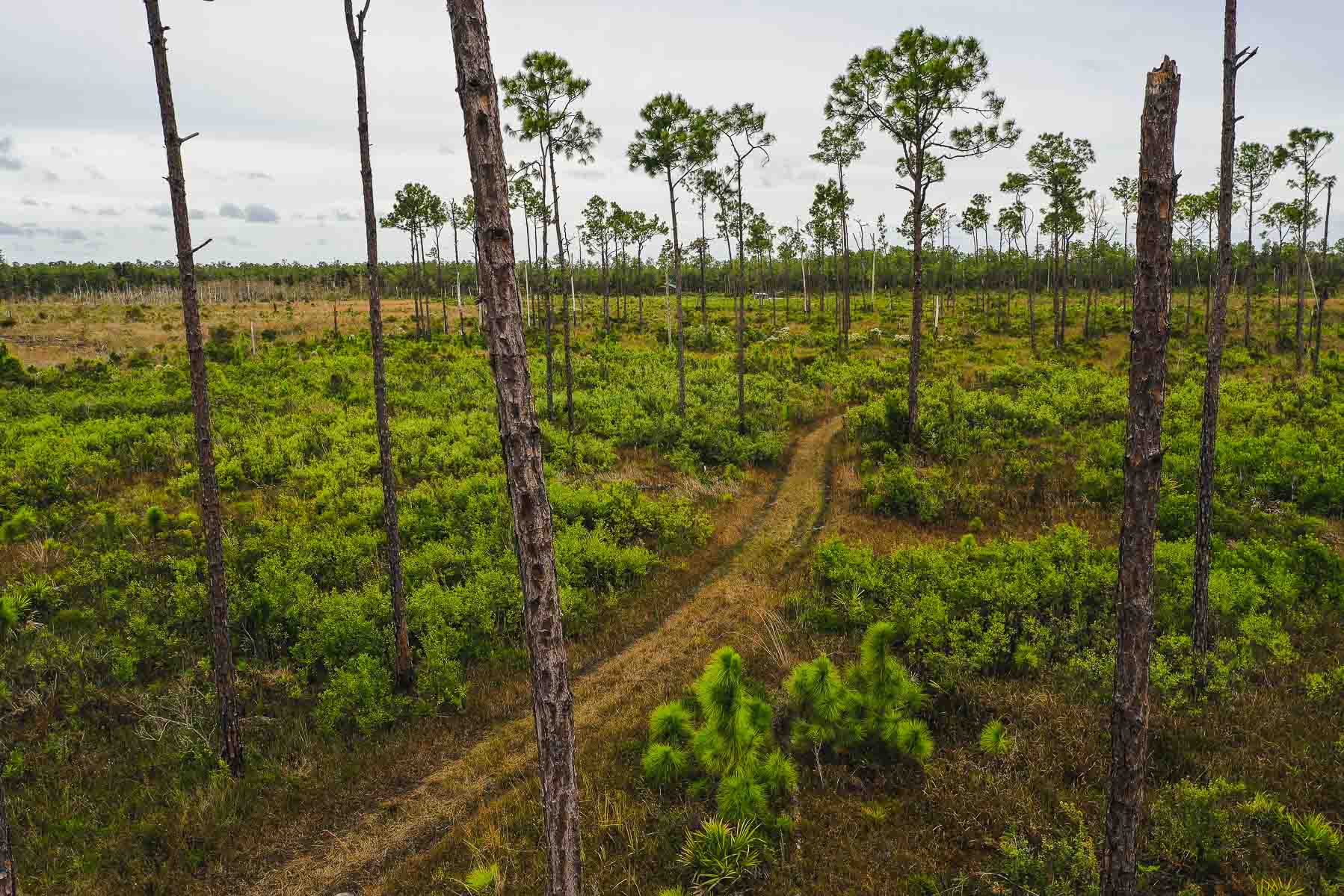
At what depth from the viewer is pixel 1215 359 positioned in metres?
8.56

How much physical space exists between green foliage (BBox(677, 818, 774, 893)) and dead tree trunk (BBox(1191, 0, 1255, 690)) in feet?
20.4

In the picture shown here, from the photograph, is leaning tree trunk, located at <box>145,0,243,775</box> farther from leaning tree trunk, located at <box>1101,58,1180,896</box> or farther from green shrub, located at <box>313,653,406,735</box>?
leaning tree trunk, located at <box>1101,58,1180,896</box>

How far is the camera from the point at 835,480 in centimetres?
1975

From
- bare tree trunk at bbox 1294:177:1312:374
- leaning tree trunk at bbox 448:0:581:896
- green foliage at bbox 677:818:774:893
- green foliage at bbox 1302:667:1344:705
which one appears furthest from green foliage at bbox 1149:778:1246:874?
bare tree trunk at bbox 1294:177:1312:374

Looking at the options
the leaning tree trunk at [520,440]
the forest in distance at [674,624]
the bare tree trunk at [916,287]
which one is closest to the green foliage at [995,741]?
the forest in distance at [674,624]

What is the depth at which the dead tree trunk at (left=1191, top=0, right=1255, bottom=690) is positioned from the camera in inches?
312

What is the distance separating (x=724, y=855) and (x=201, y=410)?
7888mm

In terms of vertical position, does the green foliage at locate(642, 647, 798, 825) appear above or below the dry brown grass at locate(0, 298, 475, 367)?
below

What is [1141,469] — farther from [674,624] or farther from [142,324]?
[142,324]

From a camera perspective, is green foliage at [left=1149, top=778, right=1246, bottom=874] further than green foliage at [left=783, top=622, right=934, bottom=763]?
No

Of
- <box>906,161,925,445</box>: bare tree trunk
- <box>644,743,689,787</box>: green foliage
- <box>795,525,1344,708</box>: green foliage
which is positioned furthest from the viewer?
<box>906,161,925,445</box>: bare tree trunk

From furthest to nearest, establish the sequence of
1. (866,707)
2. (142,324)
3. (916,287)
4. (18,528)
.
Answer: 1. (142,324)
2. (916,287)
3. (18,528)
4. (866,707)

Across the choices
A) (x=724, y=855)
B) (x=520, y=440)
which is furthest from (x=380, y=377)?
(x=724, y=855)

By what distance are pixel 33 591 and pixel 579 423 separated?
14.9m
